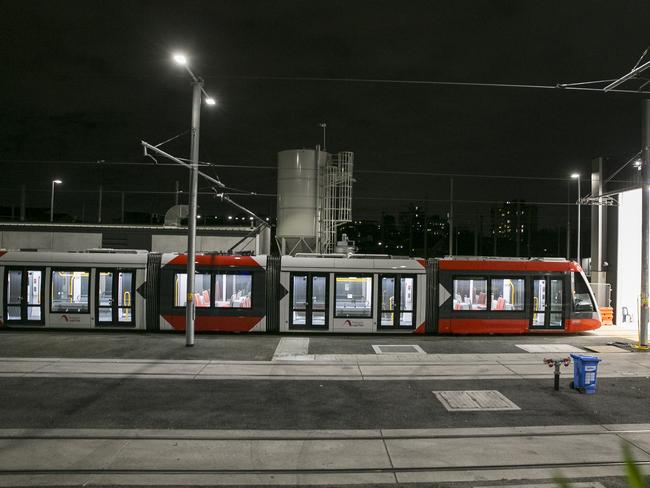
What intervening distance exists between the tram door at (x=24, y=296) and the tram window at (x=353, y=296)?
10083 millimetres

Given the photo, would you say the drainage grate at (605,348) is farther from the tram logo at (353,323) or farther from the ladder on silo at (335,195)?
the ladder on silo at (335,195)

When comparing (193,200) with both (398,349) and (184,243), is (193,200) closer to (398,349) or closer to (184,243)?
(398,349)

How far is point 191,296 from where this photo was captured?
48.0ft

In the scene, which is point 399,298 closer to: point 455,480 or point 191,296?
point 191,296

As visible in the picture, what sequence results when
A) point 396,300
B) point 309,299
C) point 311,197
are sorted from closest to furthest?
point 309,299, point 396,300, point 311,197

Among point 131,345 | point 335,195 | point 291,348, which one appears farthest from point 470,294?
point 131,345

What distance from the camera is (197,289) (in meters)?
16.6

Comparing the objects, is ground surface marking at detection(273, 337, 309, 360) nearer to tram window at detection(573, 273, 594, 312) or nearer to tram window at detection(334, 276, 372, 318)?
tram window at detection(334, 276, 372, 318)

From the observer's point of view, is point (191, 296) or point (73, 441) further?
point (191, 296)

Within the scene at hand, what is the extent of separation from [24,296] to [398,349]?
12645 mm

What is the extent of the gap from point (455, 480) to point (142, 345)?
11149 mm

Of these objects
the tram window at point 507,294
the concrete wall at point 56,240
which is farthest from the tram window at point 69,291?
the tram window at point 507,294

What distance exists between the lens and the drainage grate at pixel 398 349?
46.9ft

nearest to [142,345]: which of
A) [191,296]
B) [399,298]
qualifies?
[191,296]
